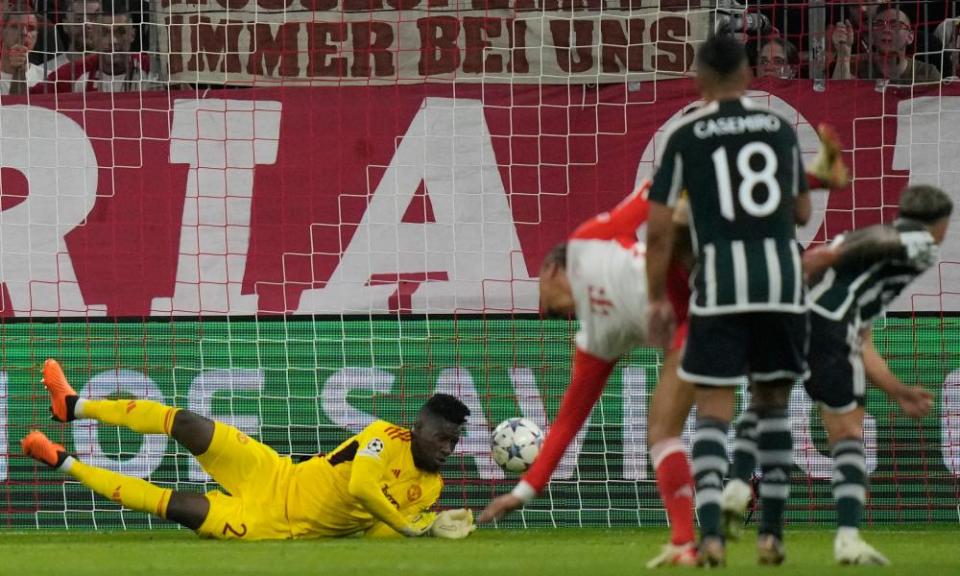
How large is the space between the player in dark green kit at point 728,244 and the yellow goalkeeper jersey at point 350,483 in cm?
366

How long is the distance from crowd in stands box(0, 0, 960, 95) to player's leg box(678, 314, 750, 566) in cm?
553

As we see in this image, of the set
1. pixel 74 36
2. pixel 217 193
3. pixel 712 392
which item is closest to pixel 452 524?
pixel 217 193

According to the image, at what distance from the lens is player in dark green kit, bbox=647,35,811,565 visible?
6238mm

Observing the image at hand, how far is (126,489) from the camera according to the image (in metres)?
10.0

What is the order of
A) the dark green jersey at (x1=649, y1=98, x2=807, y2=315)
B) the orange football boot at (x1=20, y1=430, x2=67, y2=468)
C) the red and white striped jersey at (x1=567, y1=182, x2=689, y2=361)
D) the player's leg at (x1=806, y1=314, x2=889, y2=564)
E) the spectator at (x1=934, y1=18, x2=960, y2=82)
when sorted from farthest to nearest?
the spectator at (x1=934, y1=18, x2=960, y2=82) → the orange football boot at (x1=20, y1=430, x2=67, y2=468) → the player's leg at (x1=806, y1=314, x2=889, y2=564) → the red and white striped jersey at (x1=567, y1=182, x2=689, y2=361) → the dark green jersey at (x1=649, y1=98, x2=807, y2=315)

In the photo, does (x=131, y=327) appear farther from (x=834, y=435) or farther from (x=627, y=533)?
(x=834, y=435)

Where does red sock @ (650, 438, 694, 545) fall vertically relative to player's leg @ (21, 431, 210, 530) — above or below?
above

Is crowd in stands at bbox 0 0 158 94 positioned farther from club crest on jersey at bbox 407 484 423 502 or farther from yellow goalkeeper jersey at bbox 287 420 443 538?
club crest on jersey at bbox 407 484 423 502

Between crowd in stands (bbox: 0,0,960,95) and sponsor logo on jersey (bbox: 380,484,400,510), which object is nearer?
sponsor logo on jersey (bbox: 380,484,400,510)

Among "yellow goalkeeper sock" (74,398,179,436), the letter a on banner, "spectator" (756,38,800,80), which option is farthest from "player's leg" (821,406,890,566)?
"spectator" (756,38,800,80)

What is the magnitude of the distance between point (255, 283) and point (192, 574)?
5.09 meters

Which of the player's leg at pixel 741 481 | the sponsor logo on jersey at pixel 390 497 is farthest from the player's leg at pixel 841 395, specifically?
the sponsor logo on jersey at pixel 390 497

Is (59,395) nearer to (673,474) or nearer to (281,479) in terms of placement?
(281,479)

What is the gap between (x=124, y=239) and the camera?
38.7ft
